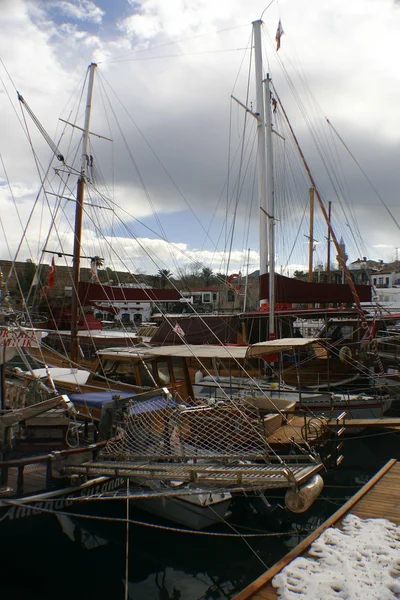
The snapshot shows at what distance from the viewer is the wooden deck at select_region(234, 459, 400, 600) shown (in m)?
4.77

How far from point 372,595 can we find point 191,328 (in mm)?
14162

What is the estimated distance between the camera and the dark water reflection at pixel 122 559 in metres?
6.93

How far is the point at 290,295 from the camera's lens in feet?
56.9

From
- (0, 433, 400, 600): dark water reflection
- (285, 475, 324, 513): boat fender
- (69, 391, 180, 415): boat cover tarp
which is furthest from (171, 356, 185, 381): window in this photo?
(285, 475, 324, 513): boat fender

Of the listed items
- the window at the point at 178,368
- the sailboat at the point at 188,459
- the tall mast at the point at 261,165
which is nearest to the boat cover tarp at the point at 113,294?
the tall mast at the point at 261,165

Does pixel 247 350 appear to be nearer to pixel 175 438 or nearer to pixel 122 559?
pixel 175 438

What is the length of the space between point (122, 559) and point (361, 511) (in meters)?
4.21

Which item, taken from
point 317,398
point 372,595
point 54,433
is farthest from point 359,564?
point 317,398

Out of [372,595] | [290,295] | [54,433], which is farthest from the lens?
[290,295]

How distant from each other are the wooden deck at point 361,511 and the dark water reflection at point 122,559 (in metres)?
1.53

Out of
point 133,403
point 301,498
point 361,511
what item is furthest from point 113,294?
point 301,498

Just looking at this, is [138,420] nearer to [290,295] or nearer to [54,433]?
[54,433]

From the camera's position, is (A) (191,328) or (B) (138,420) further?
(A) (191,328)

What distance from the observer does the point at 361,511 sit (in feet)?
21.3
